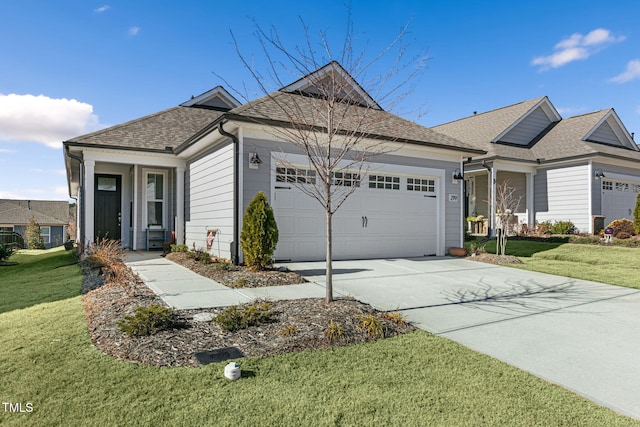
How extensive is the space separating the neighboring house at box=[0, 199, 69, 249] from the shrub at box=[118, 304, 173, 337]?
1498 inches

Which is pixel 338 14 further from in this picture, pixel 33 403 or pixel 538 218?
pixel 538 218

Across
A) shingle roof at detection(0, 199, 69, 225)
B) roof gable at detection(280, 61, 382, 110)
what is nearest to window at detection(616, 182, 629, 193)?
roof gable at detection(280, 61, 382, 110)

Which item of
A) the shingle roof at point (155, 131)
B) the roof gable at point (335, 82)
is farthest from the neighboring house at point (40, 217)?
the roof gable at point (335, 82)

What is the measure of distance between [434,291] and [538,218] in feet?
41.1

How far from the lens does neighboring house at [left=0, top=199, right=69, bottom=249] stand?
1443 inches

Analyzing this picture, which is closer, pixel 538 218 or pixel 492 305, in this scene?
pixel 492 305

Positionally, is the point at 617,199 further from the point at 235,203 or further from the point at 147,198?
the point at 147,198

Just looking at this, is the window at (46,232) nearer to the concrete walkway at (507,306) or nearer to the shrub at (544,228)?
the concrete walkway at (507,306)

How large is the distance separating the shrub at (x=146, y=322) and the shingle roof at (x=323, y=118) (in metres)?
3.47

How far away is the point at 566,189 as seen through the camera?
15391 millimetres

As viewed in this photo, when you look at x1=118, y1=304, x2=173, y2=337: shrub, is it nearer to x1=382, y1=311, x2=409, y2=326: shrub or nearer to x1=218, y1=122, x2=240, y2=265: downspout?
x1=382, y1=311, x2=409, y2=326: shrub

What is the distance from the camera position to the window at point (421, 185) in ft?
35.3

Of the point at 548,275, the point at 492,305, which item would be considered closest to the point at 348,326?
the point at 492,305

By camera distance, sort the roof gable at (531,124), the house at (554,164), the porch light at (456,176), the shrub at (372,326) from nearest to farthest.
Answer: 1. the shrub at (372,326)
2. the porch light at (456,176)
3. the house at (554,164)
4. the roof gable at (531,124)
